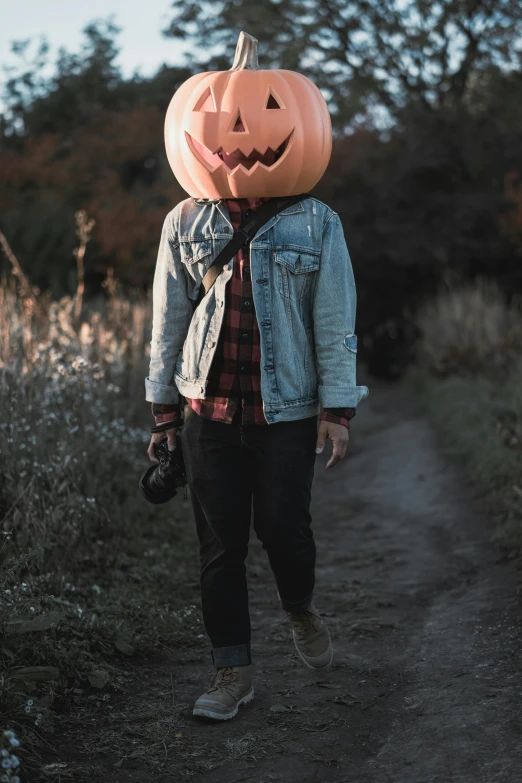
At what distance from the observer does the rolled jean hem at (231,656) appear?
312 centimetres

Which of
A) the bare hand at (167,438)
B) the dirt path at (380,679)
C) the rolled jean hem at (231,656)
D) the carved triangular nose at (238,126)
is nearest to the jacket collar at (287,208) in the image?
the carved triangular nose at (238,126)

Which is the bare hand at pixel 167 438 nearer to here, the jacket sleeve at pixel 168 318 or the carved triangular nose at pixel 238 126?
the jacket sleeve at pixel 168 318

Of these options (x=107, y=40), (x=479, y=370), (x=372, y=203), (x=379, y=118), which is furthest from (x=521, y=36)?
(x=107, y=40)

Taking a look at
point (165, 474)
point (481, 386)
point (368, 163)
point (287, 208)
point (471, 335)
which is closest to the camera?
point (287, 208)

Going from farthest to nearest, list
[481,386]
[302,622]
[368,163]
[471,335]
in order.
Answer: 1. [368,163]
2. [471,335]
3. [481,386]
4. [302,622]

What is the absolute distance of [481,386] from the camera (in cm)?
870

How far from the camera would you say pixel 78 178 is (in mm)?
12938

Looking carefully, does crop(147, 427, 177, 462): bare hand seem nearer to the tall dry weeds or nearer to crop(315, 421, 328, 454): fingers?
crop(315, 421, 328, 454): fingers

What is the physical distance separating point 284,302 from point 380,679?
1.51 meters

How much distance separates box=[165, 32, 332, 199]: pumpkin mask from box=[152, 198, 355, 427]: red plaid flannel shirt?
280 millimetres

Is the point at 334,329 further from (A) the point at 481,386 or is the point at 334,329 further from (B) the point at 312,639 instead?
(A) the point at 481,386

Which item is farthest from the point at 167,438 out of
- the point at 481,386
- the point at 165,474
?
the point at 481,386

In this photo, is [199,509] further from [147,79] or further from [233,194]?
[147,79]

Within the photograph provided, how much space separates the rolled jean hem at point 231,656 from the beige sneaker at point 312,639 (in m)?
0.26
